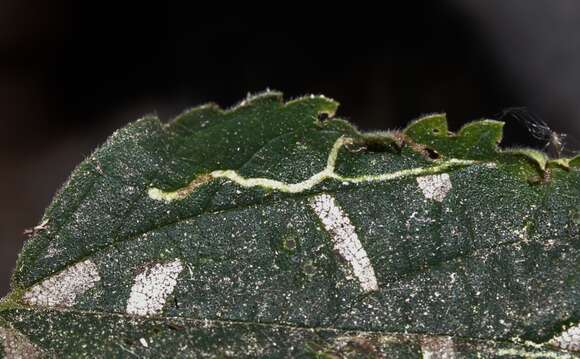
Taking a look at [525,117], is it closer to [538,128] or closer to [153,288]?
[538,128]

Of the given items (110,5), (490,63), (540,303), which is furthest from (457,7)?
(540,303)

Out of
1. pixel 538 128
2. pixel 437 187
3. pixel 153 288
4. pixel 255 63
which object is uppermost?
pixel 255 63

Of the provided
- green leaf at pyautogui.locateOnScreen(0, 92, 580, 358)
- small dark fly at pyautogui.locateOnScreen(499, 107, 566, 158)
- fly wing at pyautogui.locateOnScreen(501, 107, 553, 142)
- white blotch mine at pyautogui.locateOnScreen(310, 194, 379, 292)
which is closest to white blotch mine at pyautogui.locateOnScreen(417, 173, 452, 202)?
green leaf at pyautogui.locateOnScreen(0, 92, 580, 358)

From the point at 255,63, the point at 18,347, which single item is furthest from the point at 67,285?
the point at 255,63

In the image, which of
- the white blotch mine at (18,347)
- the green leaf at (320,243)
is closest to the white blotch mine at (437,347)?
the green leaf at (320,243)

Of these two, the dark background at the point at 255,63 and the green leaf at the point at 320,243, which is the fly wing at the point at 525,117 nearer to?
the dark background at the point at 255,63

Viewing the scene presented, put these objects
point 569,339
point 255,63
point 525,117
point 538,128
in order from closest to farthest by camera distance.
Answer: point 569,339 → point 538,128 → point 525,117 → point 255,63

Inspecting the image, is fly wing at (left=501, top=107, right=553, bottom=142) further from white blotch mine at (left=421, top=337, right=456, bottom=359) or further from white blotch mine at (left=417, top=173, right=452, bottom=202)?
white blotch mine at (left=421, top=337, right=456, bottom=359)
